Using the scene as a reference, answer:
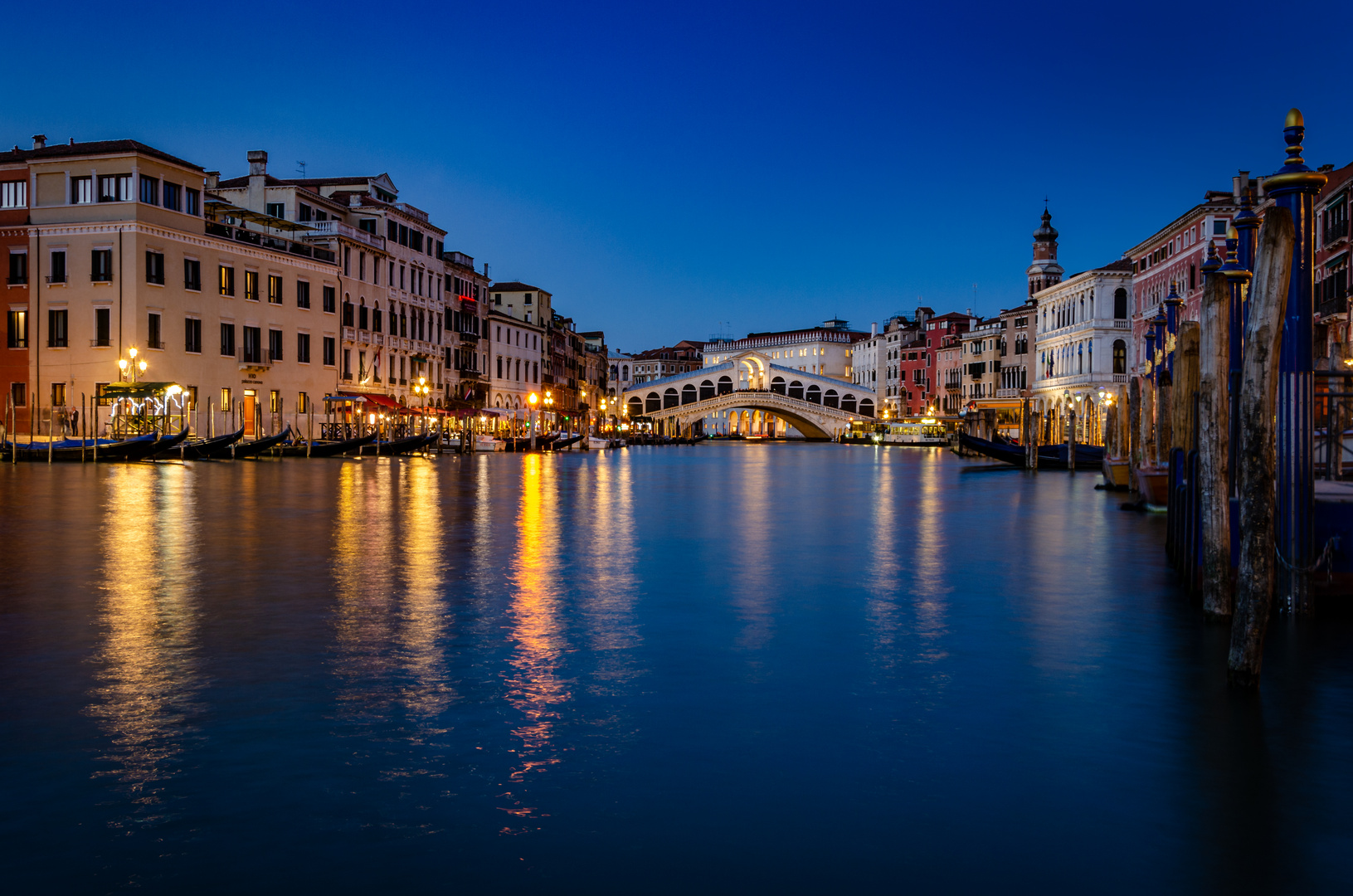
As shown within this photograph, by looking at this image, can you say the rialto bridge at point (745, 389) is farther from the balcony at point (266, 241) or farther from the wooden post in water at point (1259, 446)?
the wooden post in water at point (1259, 446)

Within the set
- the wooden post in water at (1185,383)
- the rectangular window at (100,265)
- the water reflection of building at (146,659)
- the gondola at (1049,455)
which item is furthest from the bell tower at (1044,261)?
the water reflection of building at (146,659)

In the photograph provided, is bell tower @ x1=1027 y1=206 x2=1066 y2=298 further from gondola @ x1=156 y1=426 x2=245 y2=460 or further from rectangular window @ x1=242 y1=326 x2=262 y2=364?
gondola @ x1=156 y1=426 x2=245 y2=460

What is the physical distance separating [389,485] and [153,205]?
15.4m

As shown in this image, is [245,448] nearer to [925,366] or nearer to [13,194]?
[13,194]

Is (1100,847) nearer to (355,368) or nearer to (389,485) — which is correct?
(389,485)

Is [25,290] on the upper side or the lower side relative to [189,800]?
upper

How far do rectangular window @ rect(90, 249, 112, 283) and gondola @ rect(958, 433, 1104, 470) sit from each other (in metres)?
27.3

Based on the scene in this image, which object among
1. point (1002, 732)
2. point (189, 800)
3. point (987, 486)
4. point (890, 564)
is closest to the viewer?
point (189, 800)

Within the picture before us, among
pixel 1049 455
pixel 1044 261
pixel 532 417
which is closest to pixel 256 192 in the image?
pixel 532 417

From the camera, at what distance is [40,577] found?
915cm

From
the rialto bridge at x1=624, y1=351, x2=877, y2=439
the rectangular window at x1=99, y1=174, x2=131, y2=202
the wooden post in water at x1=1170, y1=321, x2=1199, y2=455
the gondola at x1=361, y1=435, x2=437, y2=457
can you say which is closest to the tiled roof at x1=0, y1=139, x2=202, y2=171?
the rectangular window at x1=99, y1=174, x2=131, y2=202

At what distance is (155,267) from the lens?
32.9 metres

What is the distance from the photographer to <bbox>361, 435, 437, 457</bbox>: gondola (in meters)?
41.2

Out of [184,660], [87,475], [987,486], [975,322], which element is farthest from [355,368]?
[975,322]
